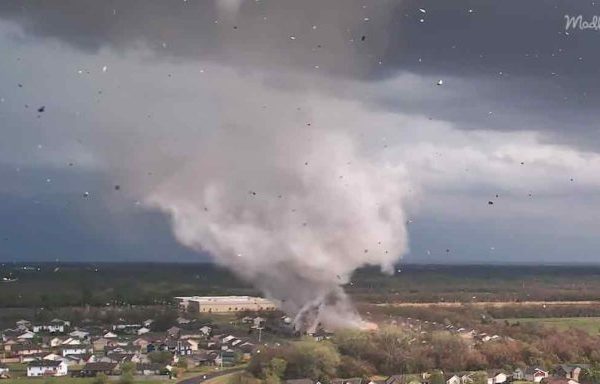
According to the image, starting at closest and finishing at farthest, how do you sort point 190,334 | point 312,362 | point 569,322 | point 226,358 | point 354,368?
point 312,362 < point 354,368 < point 226,358 < point 190,334 < point 569,322

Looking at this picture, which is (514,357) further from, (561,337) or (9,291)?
(9,291)

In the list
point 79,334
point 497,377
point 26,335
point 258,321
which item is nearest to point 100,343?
point 79,334

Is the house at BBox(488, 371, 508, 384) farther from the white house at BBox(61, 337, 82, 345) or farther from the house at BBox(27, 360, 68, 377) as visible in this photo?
the white house at BBox(61, 337, 82, 345)

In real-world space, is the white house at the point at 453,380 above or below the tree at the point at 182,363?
below

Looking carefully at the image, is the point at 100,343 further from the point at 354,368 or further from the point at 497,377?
the point at 497,377

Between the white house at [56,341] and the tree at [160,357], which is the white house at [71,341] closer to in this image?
the white house at [56,341]

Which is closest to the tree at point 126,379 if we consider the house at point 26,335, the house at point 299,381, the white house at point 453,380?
the house at point 299,381
